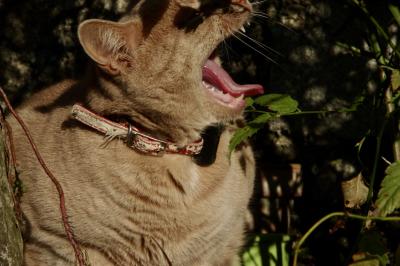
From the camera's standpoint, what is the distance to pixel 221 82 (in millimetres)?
2994

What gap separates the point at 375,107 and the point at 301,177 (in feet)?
3.38

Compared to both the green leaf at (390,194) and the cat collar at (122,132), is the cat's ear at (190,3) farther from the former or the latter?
the green leaf at (390,194)

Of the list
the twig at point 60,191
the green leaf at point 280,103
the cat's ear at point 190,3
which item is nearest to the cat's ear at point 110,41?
the cat's ear at point 190,3

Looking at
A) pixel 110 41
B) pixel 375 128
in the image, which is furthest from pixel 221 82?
pixel 375 128

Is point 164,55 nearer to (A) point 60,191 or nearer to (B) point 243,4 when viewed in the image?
(B) point 243,4

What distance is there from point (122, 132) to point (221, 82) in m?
0.52

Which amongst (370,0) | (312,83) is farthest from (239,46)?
(370,0)

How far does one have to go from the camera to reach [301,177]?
397 cm

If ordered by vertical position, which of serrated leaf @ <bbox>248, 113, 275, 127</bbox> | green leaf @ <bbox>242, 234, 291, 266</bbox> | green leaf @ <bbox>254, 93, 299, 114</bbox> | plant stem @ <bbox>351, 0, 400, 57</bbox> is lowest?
green leaf @ <bbox>242, 234, 291, 266</bbox>

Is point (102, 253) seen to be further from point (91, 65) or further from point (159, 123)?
point (91, 65)

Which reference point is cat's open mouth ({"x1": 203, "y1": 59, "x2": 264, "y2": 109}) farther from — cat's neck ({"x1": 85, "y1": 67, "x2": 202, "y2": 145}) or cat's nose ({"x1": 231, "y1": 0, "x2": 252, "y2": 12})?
cat's nose ({"x1": 231, "y1": 0, "x2": 252, "y2": 12})

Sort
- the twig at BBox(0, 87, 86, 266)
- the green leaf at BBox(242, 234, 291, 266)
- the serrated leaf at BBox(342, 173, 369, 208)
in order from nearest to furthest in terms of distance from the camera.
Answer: the twig at BBox(0, 87, 86, 266)
the serrated leaf at BBox(342, 173, 369, 208)
the green leaf at BBox(242, 234, 291, 266)

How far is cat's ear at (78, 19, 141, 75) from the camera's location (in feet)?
8.43

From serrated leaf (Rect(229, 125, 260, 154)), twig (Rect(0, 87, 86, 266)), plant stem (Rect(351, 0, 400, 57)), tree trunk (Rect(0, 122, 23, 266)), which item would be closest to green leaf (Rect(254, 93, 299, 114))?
serrated leaf (Rect(229, 125, 260, 154))
